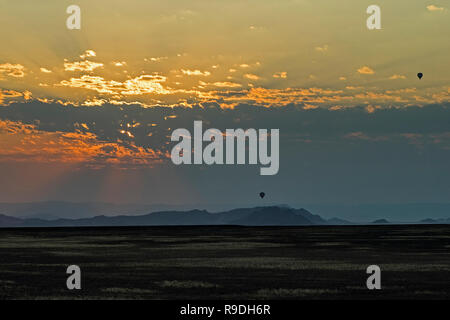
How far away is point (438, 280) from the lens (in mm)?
34938

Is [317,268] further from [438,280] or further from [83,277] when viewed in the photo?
[83,277]

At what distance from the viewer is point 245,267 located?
141 feet
